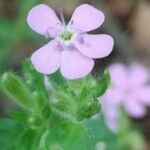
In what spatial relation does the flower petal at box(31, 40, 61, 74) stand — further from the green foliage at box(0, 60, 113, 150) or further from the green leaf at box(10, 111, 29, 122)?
the green leaf at box(10, 111, 29, 122)

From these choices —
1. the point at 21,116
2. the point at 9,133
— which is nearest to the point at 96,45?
the point at 21,116

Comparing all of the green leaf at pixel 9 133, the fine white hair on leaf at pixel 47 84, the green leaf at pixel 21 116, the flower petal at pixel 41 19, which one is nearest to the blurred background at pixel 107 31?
the fine white hair on leaf at pixel 47 84

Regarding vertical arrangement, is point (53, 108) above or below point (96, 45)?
below

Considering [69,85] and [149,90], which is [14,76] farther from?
[149,90]

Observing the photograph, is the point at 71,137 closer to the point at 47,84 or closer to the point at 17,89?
the point at 17,89

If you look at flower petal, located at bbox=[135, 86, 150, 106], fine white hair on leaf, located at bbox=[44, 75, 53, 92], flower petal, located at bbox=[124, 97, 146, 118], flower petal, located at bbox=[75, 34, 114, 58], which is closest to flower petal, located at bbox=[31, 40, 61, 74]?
flower petal, located at bbox=[75, 34, 114, 58]

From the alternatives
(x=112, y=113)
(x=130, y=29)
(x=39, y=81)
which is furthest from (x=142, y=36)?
(x=39, y=81)
